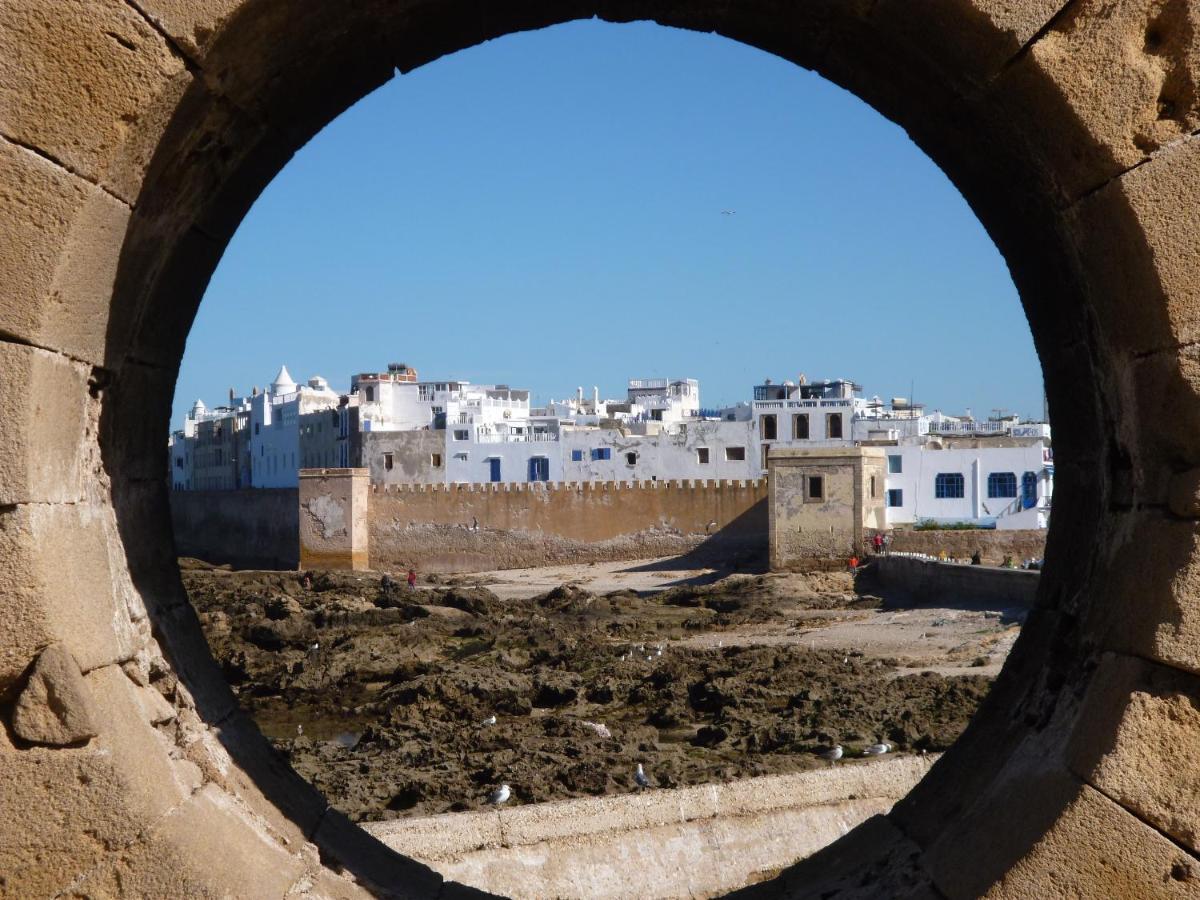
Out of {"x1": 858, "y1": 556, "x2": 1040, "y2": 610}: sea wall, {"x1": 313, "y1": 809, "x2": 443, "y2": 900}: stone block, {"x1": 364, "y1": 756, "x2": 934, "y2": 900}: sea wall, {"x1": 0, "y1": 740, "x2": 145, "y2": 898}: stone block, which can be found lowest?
{"x1": 858, "y1": 556, "x2": 1040, "y2": 610}: sea wall

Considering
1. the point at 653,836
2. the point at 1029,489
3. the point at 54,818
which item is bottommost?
the point at 653,836

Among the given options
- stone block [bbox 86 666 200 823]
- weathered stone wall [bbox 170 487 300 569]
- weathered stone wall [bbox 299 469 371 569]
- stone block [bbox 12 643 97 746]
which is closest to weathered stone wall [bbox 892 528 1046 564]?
weathered stone wall [bbox 299 469 371 569]

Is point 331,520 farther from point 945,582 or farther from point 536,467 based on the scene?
point 945,582

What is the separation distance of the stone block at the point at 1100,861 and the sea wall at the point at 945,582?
52.8 ft

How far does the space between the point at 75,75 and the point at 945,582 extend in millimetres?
22385

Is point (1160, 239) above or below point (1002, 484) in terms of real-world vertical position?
above

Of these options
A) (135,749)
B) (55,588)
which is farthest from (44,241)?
(135,749)

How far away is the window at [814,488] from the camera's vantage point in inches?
1242

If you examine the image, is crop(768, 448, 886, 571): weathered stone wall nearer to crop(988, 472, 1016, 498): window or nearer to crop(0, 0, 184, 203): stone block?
crop(988, 472, 1016, 498): window

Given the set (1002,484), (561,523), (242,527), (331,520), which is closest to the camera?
(1002,484)

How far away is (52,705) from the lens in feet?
7.31

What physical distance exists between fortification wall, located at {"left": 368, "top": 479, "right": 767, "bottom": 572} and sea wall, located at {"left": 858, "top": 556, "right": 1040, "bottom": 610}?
8464 millimetres

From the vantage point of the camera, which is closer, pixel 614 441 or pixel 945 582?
pixel 945 582

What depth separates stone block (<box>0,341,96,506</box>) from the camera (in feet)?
7.26
